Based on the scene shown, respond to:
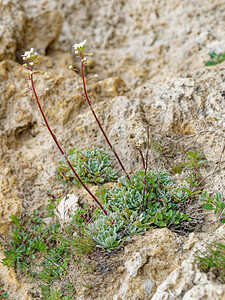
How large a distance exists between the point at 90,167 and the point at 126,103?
123 centimetres

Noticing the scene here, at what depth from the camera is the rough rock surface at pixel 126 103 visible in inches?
128

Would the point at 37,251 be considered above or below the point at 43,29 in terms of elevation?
below

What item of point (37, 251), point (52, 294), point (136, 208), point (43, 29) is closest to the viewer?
point (52, 294)

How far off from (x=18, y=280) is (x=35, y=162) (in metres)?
1.70

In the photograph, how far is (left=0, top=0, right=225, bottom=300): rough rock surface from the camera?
3244 mm

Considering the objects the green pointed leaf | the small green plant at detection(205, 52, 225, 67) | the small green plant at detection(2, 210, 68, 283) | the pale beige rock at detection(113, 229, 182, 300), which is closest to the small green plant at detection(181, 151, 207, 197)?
the green pointed leaf

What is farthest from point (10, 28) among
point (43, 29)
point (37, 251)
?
point (37, 251)

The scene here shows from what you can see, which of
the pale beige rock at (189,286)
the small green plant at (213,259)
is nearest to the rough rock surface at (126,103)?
the pale beige rock at (189,286)

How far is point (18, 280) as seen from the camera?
12.7 feet

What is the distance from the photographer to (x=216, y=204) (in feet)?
11.1

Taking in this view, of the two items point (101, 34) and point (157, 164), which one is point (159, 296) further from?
point (101, 34)

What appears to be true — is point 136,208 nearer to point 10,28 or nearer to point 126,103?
point 126,103

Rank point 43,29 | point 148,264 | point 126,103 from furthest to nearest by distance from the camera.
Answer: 1. point 43,29
2. point 126,103
3. point 148,264

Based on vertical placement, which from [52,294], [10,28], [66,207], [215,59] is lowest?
[52,294]
